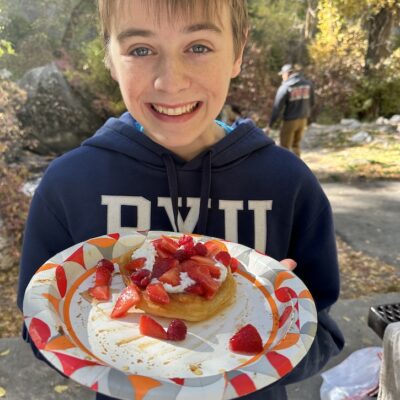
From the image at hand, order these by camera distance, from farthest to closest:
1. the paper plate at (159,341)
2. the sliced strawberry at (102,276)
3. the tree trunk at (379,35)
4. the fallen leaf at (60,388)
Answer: the tree trunk at (379,35) → the fallen leaf at (60,388) → the sliced strawberry at (102,276) → the paper plate at (159,341)

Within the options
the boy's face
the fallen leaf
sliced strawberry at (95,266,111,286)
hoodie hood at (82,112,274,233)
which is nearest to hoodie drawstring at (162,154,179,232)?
hoodie hood at (82,112,274,233)

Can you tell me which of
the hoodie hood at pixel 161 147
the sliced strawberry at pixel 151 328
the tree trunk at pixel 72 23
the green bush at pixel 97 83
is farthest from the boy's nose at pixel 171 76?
the tree trunk at pixel 72 23

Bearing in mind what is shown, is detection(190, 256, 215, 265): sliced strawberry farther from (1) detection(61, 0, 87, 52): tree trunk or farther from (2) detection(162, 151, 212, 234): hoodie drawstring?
(1) detection(61, 0, 87, 52): tree trunk

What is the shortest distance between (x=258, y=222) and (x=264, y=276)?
273 millimetres

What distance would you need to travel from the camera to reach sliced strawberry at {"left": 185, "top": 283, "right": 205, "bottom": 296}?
1.42 metres

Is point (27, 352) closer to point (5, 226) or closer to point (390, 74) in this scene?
point (5, 226)

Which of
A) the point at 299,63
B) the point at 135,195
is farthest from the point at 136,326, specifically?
the point at 299,63

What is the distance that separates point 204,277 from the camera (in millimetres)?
1438

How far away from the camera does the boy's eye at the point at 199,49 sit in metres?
1.40

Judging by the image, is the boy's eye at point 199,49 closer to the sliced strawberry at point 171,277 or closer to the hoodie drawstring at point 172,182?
the hoodie drawstring at point 172,182

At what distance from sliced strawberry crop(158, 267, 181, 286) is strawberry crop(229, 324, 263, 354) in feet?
0.96

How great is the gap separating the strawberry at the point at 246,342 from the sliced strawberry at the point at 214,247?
0.33 meters

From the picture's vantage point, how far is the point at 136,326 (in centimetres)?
129

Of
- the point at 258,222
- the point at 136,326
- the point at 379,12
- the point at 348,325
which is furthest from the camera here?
the point at 379,12
